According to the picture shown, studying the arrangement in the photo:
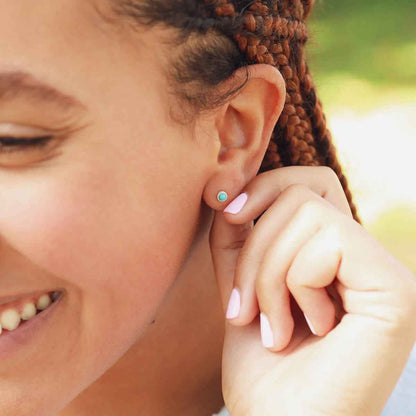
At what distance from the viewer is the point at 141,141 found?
1573mm

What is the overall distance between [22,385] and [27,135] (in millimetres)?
550

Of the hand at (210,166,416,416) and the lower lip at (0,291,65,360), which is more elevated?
the lower lip at (0,291,65,360)

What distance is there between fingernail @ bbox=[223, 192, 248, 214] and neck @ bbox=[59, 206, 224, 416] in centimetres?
34

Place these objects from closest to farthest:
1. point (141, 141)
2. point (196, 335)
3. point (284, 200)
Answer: point (141, 141) < point (284, 200) < point (196, 335)

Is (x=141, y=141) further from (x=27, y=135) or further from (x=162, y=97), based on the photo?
(x=27, y=135)

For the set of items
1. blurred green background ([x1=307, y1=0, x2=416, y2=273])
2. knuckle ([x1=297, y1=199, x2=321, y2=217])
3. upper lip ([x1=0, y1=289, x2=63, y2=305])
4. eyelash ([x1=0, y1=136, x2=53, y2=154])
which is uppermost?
eyelash ([x1=0, y1=136, x2=53, y2=154])

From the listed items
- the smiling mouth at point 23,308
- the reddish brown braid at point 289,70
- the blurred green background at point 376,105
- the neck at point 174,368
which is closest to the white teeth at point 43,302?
the smiling mouth at point 23,308

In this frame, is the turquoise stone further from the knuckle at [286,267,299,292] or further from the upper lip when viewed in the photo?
the upper lip

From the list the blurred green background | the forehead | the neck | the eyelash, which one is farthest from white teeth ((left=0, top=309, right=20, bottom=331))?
the blurred green background

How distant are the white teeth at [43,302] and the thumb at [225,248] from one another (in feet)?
1.54

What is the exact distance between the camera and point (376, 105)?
5.61 meters

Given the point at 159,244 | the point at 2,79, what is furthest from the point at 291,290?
the point at 2,79

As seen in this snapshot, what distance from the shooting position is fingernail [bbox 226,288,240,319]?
5.72 feet

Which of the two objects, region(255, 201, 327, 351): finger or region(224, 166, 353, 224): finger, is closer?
region(255, 201, 327, 351): finger
